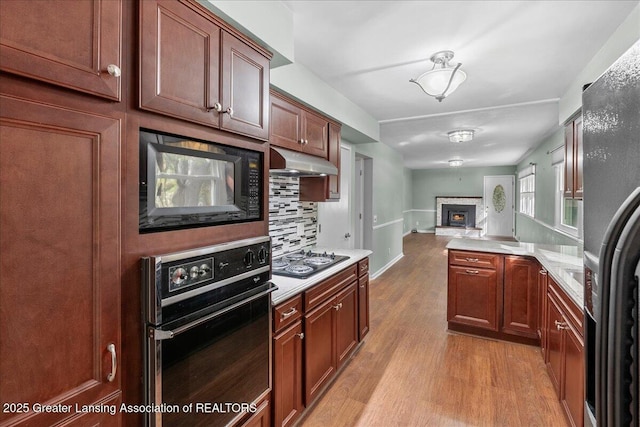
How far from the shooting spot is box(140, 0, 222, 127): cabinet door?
3.21 feet

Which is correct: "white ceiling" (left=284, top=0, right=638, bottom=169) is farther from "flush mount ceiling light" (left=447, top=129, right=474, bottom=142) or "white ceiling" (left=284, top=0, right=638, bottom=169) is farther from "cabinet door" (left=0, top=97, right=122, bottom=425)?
"cabinet door" (left=0, top=97, right=122, bottom=425)

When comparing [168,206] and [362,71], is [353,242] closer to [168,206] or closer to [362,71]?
[362,71]

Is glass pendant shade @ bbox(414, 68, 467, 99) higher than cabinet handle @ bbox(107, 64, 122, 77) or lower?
higher

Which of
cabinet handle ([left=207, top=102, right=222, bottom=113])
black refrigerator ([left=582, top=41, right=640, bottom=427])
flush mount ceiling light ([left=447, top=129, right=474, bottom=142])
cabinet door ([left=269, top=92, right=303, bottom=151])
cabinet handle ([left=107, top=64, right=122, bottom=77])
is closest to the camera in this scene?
black refrigerator ([left=582, top=41, right=640, bottom=427])

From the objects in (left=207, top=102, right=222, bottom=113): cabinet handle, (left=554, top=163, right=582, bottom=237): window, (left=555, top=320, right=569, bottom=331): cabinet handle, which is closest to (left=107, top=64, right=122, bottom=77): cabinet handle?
(left=207, top=102, right=222, bottom=113): cabinet handle

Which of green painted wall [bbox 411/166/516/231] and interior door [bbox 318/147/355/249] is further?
green painted wall [bbox 411/166/516/231]

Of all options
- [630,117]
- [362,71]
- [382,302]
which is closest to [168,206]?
[630,117]

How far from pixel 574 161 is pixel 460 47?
1.36 m

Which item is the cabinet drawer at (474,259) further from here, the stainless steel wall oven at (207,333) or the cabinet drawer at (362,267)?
the stainless steel wall oven at (207,333)

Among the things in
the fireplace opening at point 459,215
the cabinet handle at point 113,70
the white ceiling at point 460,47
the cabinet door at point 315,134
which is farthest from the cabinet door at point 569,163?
the fireplace opening at point 459,215

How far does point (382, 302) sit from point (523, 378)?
1900 millimetres

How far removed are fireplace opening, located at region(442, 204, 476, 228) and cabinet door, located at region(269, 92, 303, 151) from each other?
976cm

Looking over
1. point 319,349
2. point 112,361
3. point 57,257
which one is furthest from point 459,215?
point 57,257

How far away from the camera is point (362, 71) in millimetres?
2645
